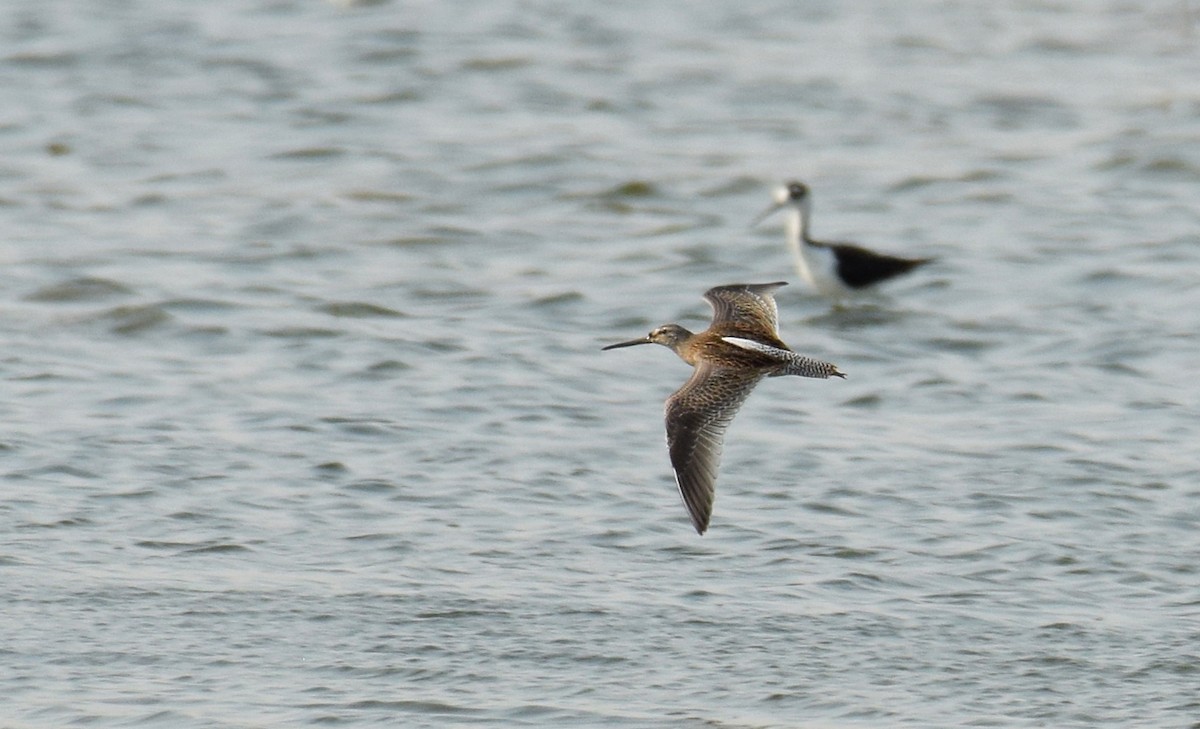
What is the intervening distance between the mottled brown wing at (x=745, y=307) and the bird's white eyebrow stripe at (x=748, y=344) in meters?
0.32

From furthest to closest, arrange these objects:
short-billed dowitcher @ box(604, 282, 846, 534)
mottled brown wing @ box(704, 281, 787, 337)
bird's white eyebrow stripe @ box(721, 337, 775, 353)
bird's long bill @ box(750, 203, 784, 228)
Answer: bird's long bill @ box(750, 203, 784, 228), mottled brown wing @ box(704, 281, 787, 337), bird's white eyebrow stripe @ box(721, 337, 775, 353), short-billed dowitcher @ box(604, 282, 846, 534)

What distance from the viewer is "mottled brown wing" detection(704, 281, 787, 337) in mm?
8086

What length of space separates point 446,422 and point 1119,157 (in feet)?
23.7

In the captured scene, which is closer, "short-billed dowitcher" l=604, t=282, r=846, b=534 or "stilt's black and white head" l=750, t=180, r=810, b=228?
"short-billed dowitcher" l=604, t=282, r=846, b=534

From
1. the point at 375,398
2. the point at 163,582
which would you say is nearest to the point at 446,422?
the point at 375,398

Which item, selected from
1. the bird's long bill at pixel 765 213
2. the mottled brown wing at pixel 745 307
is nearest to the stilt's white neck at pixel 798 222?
the bird's long bill at pixel 765 213

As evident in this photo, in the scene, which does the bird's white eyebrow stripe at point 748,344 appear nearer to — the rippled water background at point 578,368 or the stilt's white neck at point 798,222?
the rippled water background at point 578,368

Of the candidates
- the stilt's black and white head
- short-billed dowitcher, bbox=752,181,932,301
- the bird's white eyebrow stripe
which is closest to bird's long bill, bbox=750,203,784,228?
the stilt's black and white head

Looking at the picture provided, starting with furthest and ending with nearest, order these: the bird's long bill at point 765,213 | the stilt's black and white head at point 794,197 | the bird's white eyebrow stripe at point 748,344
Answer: the bird's long bill at point 765,213 → the stilt's black and white head at point 794,197 → the bird's white eyebrow stripe at point 748,344

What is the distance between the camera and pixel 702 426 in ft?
22.3

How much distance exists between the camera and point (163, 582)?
6930mm

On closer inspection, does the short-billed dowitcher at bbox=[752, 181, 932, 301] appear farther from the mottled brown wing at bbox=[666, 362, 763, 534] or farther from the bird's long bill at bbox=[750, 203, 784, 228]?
the mottled brown wing at bbox=[666, 362, 763, 534]

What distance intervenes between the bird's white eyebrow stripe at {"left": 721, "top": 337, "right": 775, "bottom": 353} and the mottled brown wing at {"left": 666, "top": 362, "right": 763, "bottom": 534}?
16cm

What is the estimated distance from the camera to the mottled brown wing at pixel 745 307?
8086mm
